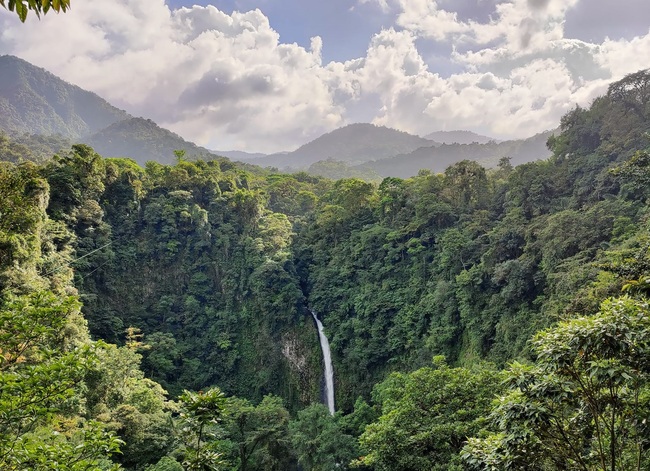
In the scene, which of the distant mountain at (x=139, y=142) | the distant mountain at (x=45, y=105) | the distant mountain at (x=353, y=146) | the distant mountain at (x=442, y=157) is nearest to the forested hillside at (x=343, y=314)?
the distant mountain at (x=442, y=157)

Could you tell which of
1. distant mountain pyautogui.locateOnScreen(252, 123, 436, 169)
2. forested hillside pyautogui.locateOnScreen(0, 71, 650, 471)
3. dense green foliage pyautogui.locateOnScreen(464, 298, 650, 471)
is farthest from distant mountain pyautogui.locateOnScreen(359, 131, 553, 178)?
dense green foliage pyautogui.locateOnScreen(464, 298, 650, 471)

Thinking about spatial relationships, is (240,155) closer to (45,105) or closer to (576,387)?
(45,105)

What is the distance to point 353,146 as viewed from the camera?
489 ft

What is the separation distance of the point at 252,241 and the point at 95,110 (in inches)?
4979

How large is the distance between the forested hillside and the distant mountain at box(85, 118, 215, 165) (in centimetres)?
6504

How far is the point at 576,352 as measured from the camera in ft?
12.4

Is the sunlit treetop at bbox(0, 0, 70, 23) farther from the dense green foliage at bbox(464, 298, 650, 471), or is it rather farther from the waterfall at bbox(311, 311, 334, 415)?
the waterfall at bbox(311, 311, 334, 415)

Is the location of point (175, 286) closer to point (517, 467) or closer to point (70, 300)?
point (70, 300)

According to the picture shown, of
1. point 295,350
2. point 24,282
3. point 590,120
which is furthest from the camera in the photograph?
point 295,350

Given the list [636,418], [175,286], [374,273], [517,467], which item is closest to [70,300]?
[517,467]

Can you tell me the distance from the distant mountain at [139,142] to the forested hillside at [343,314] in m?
65.0

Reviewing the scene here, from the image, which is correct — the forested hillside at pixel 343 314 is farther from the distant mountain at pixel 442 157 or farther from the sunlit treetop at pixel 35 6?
the distant mountain at pixel 442 157

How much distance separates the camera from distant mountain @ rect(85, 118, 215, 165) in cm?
9038

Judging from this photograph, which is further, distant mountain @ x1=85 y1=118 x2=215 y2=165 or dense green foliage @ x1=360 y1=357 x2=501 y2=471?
distant mountain @ x1=85 y1=118 x2=215 y2=165
